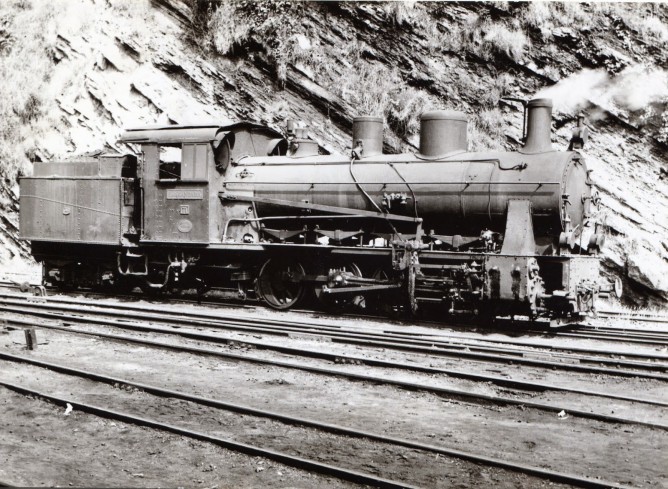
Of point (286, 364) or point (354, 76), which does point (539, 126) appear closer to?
point (286, 364)

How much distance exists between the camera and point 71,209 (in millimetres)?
13891

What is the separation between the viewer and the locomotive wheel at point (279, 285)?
12312mm

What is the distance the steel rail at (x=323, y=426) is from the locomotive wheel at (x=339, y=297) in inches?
208

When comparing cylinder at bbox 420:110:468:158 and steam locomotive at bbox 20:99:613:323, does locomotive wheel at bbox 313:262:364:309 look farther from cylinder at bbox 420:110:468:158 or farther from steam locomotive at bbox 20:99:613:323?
cylinder at bbox 420:110:468:158

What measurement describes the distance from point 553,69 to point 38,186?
11389mm

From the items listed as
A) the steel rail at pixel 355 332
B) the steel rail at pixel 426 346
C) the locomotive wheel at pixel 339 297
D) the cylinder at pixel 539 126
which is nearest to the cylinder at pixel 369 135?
the locomotive wheel at pixel 339 297

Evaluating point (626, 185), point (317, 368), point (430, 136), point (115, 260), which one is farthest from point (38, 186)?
point (626, 185)

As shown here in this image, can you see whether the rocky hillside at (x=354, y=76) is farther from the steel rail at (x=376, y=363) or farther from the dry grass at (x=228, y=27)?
the steel rail at (x=376, y=363)

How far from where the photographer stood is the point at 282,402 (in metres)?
6.41

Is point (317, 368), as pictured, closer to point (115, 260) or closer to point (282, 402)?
point (282, 402)

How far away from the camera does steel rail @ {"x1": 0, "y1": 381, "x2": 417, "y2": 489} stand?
444 centimetres

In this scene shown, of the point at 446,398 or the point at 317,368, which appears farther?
the point at 317,368

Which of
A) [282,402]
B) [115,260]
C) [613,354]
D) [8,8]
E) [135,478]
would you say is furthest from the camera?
[8,8]

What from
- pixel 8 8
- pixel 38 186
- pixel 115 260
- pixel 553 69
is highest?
pixel 8 8
